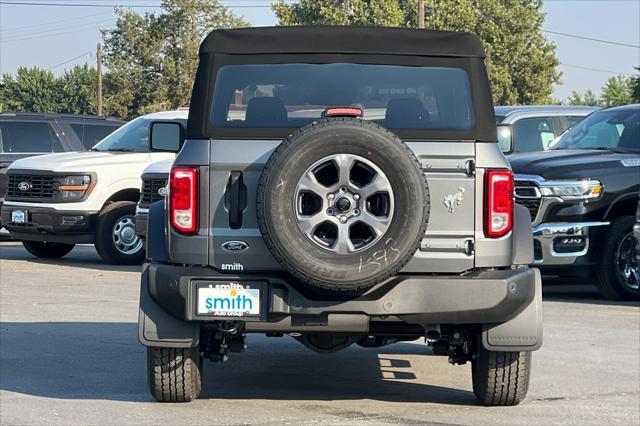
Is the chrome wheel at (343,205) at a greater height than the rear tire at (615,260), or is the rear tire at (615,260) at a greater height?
the chrome wheel at (343,205)

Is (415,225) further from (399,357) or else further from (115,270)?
(115,270)

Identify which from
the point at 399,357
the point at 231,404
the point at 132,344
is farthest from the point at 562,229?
the point at 231,404

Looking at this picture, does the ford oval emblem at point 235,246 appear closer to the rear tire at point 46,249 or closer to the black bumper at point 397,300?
the black bumper at point 397,300

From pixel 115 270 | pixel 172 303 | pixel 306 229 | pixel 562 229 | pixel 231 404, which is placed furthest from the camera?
pixel 115 270

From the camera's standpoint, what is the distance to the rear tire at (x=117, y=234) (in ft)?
53.0

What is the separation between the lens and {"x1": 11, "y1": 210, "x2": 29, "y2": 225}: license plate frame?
16328 mm

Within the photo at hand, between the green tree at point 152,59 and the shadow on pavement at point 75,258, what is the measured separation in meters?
66.4

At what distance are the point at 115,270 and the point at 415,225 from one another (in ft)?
32.9

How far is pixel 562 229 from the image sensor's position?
12367 millimetres

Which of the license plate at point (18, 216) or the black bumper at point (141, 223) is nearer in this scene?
the black bumper at point (141, 223)

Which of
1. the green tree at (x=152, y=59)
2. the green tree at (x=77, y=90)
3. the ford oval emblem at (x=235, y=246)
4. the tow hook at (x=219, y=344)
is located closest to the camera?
the ford oval emblem at (x=235, y=246)

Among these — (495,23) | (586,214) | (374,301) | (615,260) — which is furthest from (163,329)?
(495,23)

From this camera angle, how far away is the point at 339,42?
700 centimetres

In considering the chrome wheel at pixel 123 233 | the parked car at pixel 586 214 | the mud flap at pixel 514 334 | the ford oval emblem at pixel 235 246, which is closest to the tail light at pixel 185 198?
the ford oval emblem at pixel 235 246
